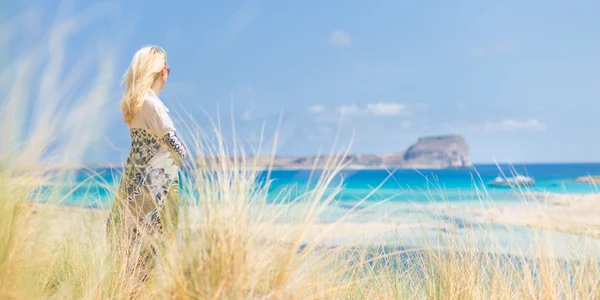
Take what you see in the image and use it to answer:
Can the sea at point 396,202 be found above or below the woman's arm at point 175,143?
below

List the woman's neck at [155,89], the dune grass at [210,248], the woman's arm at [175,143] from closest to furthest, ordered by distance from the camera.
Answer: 1. the dune grass at [210,248]
2. the woman's arm at [175,143]
3. the woman's neck at [155,89]

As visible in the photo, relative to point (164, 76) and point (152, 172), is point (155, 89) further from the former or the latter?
point (152, 172)

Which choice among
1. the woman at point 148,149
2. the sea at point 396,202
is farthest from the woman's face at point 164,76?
the sea at point 396,202

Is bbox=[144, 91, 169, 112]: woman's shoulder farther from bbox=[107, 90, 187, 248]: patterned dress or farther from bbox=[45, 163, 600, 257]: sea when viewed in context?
bbox=[45, 163, 600, 257]: sea

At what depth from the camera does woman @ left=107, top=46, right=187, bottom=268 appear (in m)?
2.41

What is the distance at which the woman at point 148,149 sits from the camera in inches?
94.8

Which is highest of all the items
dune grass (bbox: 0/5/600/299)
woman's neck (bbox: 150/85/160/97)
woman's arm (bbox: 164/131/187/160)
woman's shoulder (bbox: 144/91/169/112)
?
woman's neck (bbox: 150/85/160/97)

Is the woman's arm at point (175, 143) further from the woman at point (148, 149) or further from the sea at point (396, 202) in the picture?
the sea at point (396, 202)

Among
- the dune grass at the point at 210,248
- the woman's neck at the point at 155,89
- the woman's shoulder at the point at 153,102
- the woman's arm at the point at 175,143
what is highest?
the woman's neck at the point at 155,89

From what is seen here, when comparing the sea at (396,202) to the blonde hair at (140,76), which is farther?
the blonde hair at (140,76)

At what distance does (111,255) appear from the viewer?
6.72ft

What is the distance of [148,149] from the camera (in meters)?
2.51

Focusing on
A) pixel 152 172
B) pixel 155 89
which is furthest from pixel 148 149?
pixel 155 89

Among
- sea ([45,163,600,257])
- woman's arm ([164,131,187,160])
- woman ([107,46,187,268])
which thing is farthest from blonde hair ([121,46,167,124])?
sea ([45,163,600,257])
